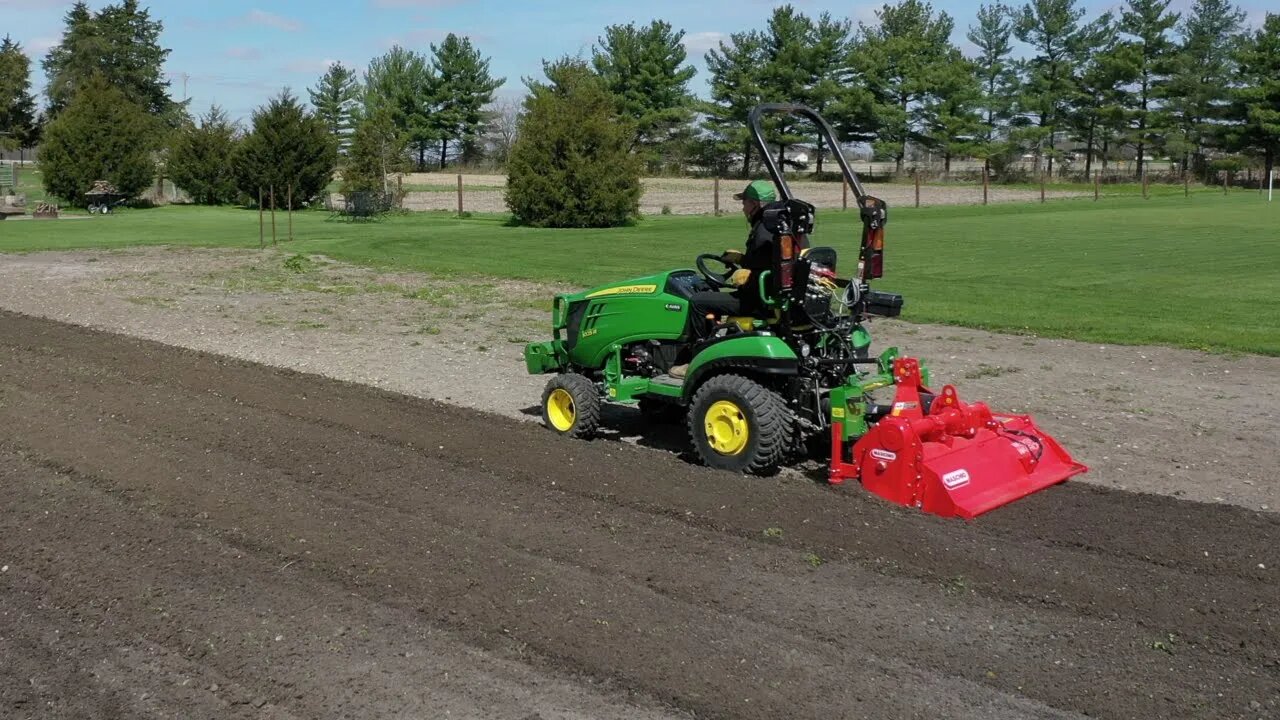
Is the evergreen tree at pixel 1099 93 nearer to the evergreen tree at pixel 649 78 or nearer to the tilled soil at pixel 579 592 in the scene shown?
the evergreen tree at pixel 649 78

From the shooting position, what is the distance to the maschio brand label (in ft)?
22.3

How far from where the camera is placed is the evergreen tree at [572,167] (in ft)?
124

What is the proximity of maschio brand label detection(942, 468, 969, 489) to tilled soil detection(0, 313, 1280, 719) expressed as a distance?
31cm

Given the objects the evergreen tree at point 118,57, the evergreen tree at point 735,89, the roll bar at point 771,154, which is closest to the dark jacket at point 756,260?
the roll bar at point 771,154

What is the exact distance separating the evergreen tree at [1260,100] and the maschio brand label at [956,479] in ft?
253

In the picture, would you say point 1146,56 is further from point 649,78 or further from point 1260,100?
point 649,78

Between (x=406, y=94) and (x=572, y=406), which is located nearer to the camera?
(x=572, y=406)

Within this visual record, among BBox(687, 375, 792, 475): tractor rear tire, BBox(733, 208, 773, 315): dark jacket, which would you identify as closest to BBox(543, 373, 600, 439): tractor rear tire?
BBox(687, 375, 792, 475): tractor rear tire

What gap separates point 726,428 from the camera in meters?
7.68

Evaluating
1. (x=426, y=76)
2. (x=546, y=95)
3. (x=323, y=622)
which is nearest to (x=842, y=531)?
(x=323, y=622)

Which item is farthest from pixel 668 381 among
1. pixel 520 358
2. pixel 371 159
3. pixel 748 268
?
pixel 371 159

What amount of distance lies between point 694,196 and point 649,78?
25.2 meters

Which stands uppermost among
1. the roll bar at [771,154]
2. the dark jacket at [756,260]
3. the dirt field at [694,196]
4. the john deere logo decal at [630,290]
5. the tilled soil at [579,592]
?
the dirt field at [694,196]

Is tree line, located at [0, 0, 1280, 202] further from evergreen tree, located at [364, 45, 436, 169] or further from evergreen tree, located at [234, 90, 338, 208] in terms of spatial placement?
evergreen tree, located at [234, 90, 338, 208]
